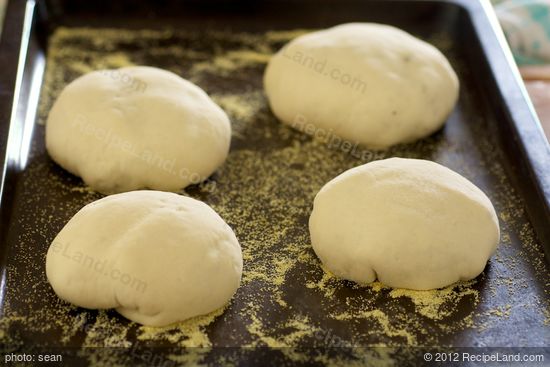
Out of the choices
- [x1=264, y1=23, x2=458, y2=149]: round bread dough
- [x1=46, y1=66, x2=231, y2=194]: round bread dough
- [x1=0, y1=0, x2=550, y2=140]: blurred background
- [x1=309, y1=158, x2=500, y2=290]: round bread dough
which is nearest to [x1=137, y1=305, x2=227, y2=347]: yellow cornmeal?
[x1=309, y1=158, x2=500, y2=290]: round bread dough

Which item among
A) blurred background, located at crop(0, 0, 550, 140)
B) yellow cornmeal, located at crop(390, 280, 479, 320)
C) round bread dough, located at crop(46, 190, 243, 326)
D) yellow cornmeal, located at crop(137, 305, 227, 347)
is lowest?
yellow cornmeal, located at crop(137, 305, 227, 347)

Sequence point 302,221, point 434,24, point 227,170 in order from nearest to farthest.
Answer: point 302,221 < point 227,170 < point 434,24

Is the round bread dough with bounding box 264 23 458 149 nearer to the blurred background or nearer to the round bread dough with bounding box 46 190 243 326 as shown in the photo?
the blurred background

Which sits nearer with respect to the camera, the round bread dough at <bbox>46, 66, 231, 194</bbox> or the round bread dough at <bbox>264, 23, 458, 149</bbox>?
the round bread dough at <bbox>46, 66, 231, 194</bbox>

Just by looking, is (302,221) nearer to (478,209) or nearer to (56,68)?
(478,209)

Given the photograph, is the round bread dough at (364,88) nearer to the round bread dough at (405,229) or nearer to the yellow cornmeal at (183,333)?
the round bread dough at (405,229)

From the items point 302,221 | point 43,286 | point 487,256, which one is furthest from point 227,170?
point 487,256
